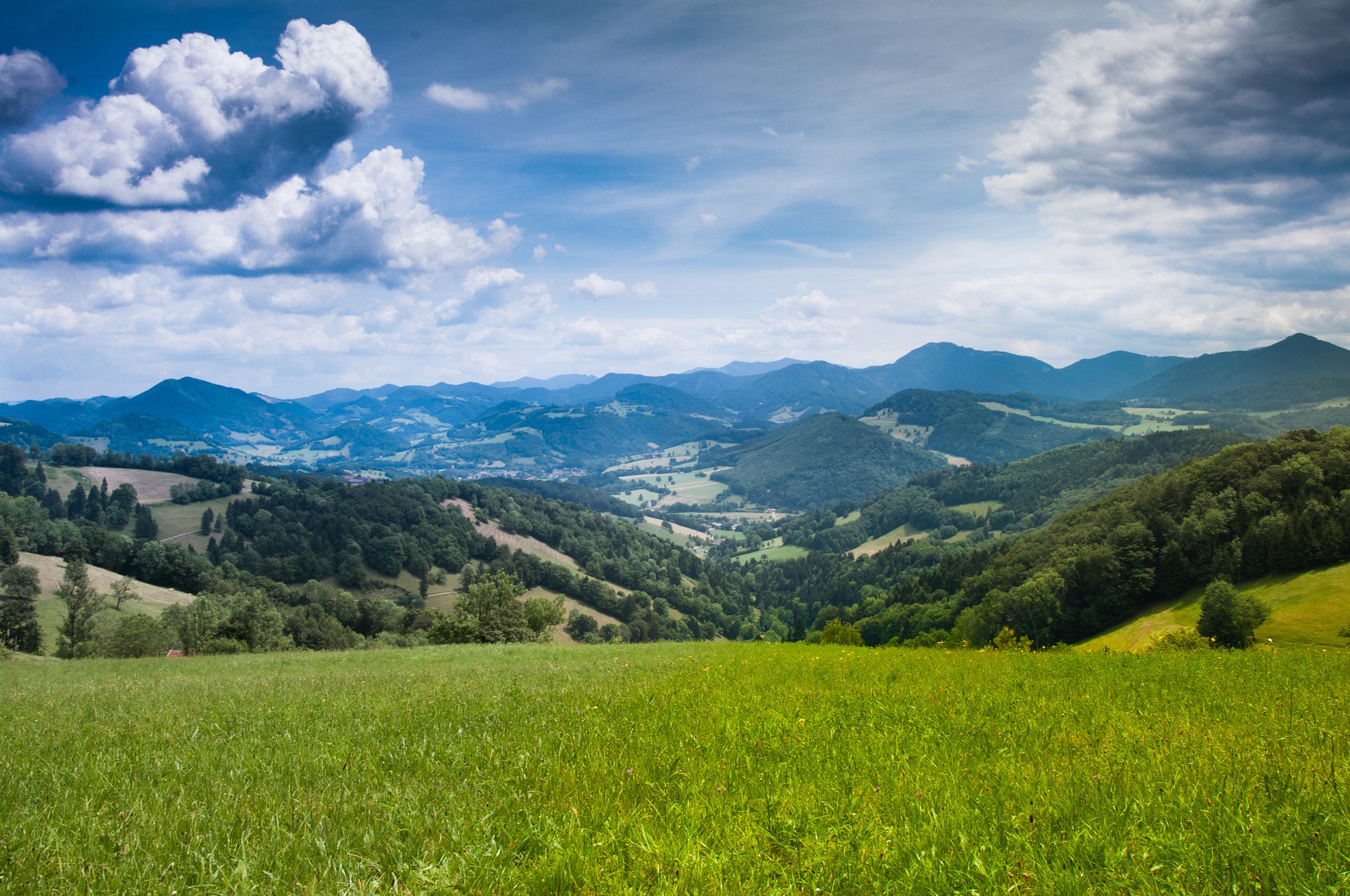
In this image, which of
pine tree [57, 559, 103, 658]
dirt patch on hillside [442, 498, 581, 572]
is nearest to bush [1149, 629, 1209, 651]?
pine tree [57, 559, 103, 658]

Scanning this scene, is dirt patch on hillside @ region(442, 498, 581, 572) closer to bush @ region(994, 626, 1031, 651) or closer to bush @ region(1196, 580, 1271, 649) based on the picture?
bush @ region(1196, 580, 1271, 649)

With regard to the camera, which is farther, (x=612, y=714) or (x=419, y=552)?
(x=419, y=552)

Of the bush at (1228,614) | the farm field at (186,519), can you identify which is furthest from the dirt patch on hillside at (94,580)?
the bush at (1228,614)

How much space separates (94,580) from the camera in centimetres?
9244

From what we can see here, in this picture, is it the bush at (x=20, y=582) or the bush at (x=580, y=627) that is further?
the bush at (x=580, y=627)

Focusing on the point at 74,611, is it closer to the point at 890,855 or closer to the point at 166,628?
the point at 166,628

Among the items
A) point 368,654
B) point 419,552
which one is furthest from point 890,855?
point 419,552

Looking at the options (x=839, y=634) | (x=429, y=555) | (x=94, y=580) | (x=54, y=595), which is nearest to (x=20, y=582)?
(x=54, y=595)

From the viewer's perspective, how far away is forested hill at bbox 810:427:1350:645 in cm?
5803

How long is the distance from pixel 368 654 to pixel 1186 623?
68.9 m

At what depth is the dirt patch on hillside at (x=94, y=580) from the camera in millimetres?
88375

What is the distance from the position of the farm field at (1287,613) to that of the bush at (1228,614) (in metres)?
1.47

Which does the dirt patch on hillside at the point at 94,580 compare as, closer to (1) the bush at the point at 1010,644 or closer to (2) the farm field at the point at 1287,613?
(1) the bush at the point at 1010,644

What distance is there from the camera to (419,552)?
163 m
